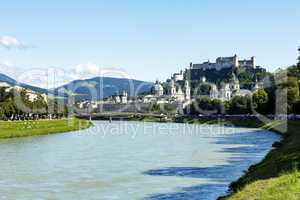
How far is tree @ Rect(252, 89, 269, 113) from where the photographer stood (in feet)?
341

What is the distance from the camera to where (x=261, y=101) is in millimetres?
105625

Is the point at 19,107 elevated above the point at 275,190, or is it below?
above

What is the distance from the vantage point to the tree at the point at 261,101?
Result: 104 meters

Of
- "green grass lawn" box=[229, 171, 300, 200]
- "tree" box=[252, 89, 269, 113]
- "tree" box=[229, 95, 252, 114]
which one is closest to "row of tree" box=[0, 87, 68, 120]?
"tree" box=[229, 95, 252, 114]

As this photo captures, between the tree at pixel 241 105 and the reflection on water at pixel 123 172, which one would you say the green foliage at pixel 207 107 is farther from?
the reflection on water at pixel 123 172

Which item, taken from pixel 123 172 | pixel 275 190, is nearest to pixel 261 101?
pixel 123 172

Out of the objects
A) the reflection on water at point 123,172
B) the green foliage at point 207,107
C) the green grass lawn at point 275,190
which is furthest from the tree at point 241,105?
the green grass lawn at point 275,190

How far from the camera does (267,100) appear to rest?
10262cm

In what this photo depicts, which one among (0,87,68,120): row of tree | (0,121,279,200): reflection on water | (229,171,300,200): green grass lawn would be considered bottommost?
(0,121,279,200): reflection on water

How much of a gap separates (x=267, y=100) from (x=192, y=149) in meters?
55.3

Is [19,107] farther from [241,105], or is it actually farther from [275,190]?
[275,190]

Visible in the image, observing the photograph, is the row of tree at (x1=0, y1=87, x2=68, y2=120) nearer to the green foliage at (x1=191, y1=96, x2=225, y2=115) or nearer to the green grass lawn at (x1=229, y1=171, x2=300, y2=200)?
the green foliage at (x1=191, y1=96, x2=225, y2=115)

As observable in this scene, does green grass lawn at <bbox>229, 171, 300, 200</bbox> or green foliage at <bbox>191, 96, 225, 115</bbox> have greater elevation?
green foliage at <bbox>191, 96, 225, 115</bbox>

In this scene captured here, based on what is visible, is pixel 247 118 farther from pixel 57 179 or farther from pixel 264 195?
pixel 264 195
